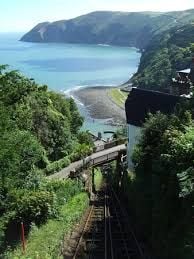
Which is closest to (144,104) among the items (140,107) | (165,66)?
(140,107)

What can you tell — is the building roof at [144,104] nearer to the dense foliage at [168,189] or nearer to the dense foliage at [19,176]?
the dense foliage at [19,176]

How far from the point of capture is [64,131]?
1993 inches

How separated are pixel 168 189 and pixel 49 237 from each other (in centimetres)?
642

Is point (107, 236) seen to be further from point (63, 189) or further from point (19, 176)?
point (63, 189)

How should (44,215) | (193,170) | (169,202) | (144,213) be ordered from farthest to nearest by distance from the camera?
(44,215)
(144,213)
(169,202)
(193,170)

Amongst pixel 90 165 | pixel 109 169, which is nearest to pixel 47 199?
pixel 90 165

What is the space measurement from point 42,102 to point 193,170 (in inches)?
1371

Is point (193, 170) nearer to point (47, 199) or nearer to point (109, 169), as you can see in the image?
point (47, 199)

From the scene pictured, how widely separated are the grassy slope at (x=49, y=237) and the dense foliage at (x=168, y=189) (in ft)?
11.8

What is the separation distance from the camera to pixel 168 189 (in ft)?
61.9

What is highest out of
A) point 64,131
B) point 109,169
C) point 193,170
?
point 193,170

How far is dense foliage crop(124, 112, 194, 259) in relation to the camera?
1683 centimetres

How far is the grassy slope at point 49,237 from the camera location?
2045 cm

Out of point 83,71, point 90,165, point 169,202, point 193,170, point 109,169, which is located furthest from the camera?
point 83,71
